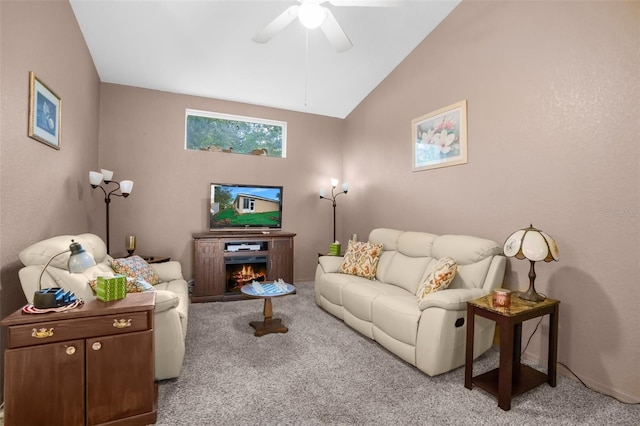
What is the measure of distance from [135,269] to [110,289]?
1368 mm

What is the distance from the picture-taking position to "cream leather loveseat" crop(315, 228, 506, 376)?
2.29m

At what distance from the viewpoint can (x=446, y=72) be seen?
3.50 meters

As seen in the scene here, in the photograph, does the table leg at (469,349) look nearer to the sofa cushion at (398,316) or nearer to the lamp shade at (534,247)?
the sofa cushion at (398,316)

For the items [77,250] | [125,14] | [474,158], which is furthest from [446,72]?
[77,250]

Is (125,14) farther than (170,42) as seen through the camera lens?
→ No

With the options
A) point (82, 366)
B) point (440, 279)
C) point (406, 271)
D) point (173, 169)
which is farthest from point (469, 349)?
point (173, 169)

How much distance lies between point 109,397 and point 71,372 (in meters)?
0.24

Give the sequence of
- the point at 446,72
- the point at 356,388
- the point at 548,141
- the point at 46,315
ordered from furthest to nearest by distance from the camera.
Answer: the point at 446,72
the point at 548,141
the point at 356,388
the point at 46,315

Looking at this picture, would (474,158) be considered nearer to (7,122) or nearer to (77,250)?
(77,250)

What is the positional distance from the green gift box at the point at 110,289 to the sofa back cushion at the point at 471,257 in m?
2.63

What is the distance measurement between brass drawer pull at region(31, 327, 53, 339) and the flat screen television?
3096 mm

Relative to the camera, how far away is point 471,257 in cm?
279

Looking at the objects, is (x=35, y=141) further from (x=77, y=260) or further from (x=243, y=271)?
(x=243, y=271)

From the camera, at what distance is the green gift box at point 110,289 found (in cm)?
185
